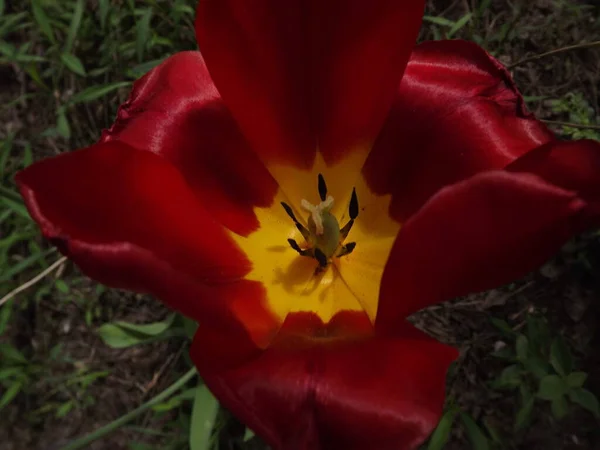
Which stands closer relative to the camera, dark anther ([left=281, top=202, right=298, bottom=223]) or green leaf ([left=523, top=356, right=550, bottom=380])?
dark anther ([left=281, top=202, right=298, bottom=223])

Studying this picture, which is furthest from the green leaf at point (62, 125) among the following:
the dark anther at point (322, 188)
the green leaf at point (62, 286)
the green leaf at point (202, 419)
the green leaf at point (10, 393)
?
the dark anther at point (322, 188)

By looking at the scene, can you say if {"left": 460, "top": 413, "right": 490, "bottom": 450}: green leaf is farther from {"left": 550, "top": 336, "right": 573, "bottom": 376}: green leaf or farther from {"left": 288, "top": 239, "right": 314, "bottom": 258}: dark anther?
{"left": 288, "top": 239, "right": 314, "bottom": 258}: dark anther

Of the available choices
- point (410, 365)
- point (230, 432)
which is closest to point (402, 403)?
point (410, 365)

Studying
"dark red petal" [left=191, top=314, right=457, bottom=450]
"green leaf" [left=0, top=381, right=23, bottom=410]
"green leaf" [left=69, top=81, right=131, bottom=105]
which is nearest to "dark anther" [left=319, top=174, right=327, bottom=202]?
"dark red petal" [left=191, top=314, right=457, bottom=450]

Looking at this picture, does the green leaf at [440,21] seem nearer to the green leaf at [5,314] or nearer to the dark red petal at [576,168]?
the dark red petal at [576,168]

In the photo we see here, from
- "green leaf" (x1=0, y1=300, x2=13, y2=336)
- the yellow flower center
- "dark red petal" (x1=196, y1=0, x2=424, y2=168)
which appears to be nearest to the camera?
"dark red petal" (x1=196, y1=0, x2=424, y2=168)

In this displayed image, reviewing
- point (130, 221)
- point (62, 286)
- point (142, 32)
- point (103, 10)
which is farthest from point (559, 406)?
point (103, 10)

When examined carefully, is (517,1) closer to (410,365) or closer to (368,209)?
(368,209)
